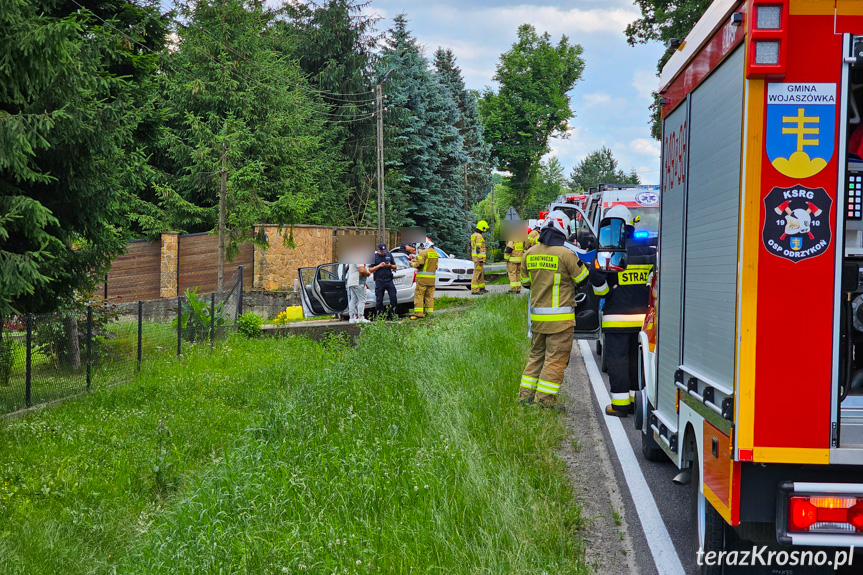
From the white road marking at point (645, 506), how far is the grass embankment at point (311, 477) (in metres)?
0.51

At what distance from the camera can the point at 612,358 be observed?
8.57 meters

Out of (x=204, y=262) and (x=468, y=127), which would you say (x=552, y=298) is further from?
(x=468, y=127)

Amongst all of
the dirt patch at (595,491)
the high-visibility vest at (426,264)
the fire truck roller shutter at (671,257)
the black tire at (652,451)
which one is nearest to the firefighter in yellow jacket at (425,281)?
the high-visibility vest at (426,264)

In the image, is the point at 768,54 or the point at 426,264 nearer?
the point at 768,54

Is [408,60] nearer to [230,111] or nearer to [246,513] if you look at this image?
[230,111]

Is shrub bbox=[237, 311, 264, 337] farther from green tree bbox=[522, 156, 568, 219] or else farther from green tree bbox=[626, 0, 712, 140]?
green tree bbox=[522, 156, 568, 219]

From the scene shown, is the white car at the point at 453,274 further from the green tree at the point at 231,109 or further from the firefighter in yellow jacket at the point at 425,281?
the firefighter in yellow jacket at the point at 425,281

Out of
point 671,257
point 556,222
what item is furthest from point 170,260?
point 671,257

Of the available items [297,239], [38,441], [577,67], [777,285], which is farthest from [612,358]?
[577,67]

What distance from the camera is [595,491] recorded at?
6266mm

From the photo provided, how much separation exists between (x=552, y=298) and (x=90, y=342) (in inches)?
261

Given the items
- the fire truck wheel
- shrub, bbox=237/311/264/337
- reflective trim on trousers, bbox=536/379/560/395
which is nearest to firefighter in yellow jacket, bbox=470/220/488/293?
shrub, bbox=237/311/264/337

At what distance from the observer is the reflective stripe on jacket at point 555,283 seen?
8.52 meters

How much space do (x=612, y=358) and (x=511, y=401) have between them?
111 centimetres
